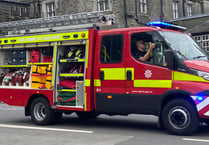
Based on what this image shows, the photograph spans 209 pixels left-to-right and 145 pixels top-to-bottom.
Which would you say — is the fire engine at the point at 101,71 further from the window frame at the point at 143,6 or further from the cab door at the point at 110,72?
the window frame at the point at 143,6

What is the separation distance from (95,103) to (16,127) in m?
2.46

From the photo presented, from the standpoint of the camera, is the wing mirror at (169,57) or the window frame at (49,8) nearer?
the wing mirror at (169,57)

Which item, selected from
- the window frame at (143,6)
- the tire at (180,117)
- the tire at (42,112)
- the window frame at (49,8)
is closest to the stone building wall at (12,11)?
the window frame at (49,8)

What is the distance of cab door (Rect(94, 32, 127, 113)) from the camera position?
9078 millimetres

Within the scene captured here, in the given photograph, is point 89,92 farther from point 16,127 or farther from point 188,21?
point 188,21

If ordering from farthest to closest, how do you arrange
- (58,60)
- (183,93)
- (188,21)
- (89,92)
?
(188,21), (58,60), (89,92), (183,93)

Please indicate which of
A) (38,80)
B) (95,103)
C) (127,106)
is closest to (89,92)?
(95,103)

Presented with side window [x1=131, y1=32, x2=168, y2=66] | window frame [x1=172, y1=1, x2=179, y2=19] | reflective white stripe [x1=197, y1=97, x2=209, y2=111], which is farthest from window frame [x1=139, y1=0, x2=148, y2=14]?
reflective white stripe [x1=197, y1=97, x2=209, y2=111]

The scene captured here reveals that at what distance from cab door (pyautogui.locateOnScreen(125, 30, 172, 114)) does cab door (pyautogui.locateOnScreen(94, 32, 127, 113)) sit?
0.65 feet

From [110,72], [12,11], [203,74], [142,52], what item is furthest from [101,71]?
[12,11]

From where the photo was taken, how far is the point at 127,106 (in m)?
8.98

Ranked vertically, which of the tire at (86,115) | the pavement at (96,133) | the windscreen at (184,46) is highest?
the windscreen at (184,46)

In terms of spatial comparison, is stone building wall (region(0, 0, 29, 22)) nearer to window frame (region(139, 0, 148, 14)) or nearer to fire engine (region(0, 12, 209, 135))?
window frame (region(139, 0, 148, 14))

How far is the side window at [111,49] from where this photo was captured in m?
Result: 9.17
